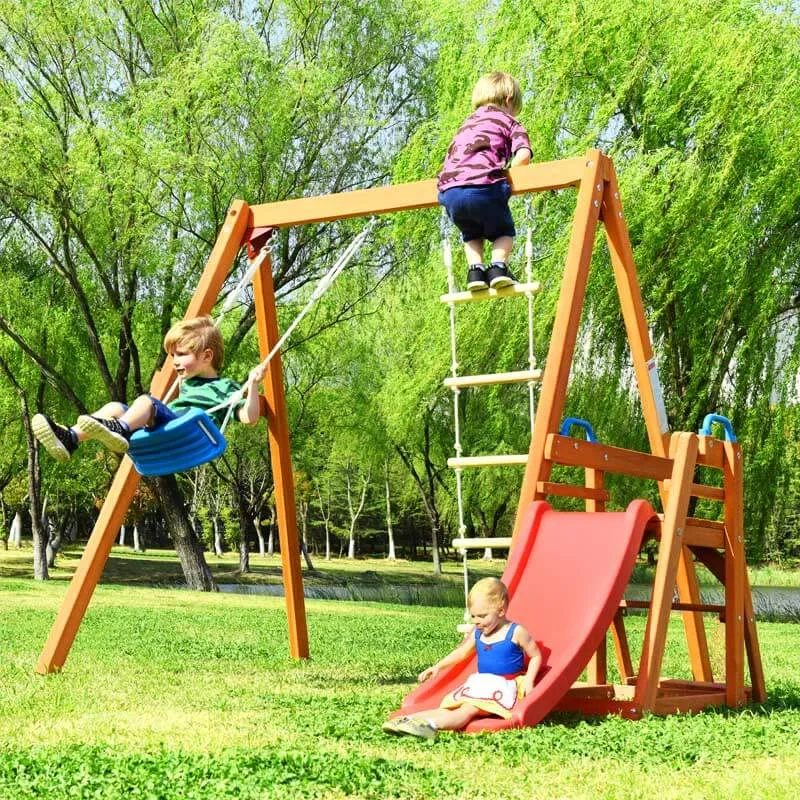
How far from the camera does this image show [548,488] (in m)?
6.32

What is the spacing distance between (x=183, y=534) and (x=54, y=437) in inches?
685

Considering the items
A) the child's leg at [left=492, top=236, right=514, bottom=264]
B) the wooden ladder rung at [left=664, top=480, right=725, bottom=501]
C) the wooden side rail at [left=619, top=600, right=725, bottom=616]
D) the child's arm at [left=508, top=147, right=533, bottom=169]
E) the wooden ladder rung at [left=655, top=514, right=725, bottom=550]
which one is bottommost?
the wooden side rail at [left=619, top=600, right=725, bottom=616]

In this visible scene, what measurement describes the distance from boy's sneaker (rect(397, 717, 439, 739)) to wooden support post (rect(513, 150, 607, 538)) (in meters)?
1.49

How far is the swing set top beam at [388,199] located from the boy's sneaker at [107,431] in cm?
229

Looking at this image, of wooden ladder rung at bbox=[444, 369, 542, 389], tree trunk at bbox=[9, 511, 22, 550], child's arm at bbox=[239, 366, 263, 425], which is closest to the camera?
child's arm at bbox=[239, 366, 263, 425]

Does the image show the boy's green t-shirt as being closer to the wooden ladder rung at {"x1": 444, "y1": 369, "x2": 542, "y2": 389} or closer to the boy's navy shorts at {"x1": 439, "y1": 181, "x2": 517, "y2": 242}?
the wooden ladder rung at {"x1": 444, "y1": 369, "x2": 542, "y2": 389}

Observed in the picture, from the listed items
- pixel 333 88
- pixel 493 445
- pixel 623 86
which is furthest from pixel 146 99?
pixel 493 445

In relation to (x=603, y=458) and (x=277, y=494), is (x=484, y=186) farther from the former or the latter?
(x=277, y=494)

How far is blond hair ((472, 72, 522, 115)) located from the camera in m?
7.04

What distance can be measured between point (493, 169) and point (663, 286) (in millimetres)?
9247

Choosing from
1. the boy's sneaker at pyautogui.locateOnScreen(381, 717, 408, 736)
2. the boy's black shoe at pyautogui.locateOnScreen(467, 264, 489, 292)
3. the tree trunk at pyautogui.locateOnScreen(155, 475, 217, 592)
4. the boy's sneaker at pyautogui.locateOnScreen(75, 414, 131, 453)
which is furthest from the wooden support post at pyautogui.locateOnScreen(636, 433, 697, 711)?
the tree trunk at pyautogui.locateOnScreen(155, 475, 217, 592)

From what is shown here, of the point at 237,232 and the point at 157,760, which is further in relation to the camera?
the point at 237,232

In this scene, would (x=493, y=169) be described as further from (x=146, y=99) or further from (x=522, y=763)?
(x=146, y=99)

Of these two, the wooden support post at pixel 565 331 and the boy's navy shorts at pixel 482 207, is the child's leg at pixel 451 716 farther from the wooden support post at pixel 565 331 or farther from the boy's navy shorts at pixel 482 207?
the boy's navy shorts at pixel 482 207
